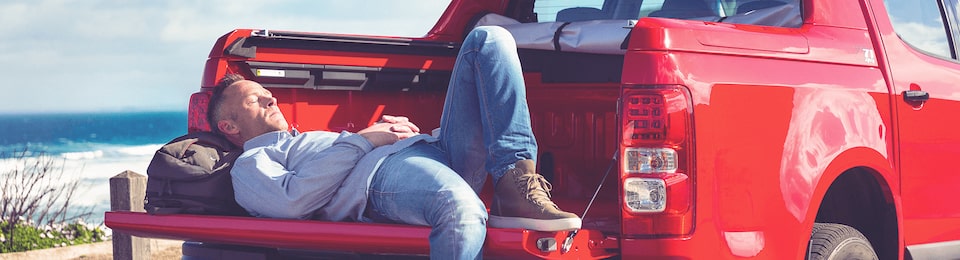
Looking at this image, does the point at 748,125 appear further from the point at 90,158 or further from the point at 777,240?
the point at 90,158

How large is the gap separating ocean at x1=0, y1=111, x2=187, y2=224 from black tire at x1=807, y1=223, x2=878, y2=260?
99.8 feet

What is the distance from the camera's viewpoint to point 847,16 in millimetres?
4664

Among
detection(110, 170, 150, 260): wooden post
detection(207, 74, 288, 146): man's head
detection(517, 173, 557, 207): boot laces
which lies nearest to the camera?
detection(517, 173, 557, 207): boot laces

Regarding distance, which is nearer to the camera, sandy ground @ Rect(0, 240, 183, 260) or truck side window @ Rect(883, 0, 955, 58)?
truck side window @ Rect(883, 0, 955, 58)

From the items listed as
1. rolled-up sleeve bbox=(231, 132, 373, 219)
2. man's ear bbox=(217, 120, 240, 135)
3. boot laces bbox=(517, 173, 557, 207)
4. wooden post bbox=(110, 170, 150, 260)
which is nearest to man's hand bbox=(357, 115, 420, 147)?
rolled-up sleeve bbox=(231, 132, 373, 219)

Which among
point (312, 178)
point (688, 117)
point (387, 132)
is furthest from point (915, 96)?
point (312, 178)

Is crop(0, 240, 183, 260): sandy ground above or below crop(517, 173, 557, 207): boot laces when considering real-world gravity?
below

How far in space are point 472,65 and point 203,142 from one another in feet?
3.31

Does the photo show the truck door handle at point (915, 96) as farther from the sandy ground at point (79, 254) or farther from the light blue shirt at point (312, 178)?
the sandy ground at point (79, 254)

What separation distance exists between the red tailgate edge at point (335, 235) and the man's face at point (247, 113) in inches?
16.7

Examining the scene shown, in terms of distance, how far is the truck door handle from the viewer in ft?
15.6

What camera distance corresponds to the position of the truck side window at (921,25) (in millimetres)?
5121

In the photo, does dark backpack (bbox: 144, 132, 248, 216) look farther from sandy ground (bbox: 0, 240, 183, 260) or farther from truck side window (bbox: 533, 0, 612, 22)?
sandy ground (bbox: 0, 240, 183, 260)

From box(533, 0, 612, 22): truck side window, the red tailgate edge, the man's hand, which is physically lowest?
the red tailgate edge
